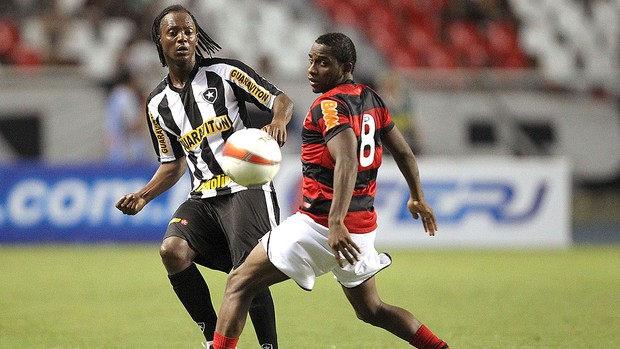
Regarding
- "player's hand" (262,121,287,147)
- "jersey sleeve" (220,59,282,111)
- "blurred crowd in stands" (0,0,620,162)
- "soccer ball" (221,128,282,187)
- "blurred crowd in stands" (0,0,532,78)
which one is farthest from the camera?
"blurred crowd in stands" (0,0,532,78)

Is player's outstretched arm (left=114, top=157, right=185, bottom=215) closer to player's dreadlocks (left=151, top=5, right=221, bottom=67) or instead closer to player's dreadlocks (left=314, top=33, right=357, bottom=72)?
player's dreadlocks (left=151, top=5, right=221, bottom=67)

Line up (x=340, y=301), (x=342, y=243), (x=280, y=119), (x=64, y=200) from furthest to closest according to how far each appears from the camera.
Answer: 1. (x=64, y=200)
2. (x=340, y=301)
3. (x=280, y=119)
4. (x=342, y=243)

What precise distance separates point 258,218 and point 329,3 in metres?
14.0

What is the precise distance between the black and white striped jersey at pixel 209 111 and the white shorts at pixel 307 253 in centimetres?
77

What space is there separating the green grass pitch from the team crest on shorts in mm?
1769

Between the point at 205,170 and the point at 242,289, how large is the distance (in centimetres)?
100

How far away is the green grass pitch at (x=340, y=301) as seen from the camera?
271 inches

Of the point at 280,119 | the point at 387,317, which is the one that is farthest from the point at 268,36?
the point at 387,317

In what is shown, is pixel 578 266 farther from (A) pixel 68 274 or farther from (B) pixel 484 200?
(A) pixel 68 274

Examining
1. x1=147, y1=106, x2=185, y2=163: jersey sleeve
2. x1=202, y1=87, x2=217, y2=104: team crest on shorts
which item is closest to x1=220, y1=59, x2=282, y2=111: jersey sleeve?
x1=202, y1=87, x2=217, y2=104: team crest on shorts

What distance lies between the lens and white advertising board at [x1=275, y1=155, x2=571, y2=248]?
1385 centimetres

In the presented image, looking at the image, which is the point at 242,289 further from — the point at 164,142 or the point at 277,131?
the point at 164,142

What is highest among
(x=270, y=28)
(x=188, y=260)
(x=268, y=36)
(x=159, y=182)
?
(x=270, y=28)

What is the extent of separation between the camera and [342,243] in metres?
4.77
